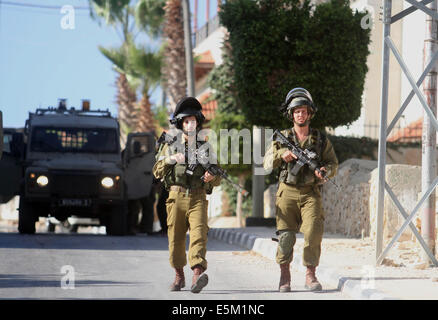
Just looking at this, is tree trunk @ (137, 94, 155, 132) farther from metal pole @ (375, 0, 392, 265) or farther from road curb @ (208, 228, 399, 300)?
metal pole @ (375, 0, 392, 265)

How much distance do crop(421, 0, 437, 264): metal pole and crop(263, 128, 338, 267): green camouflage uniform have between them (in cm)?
224

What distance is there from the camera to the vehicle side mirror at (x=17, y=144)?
60.7ft

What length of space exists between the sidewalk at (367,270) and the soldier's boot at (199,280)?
151cm

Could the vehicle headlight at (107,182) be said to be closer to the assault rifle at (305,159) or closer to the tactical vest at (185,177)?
the tactical vest at (185,177)

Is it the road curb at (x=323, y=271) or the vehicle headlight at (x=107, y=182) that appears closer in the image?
the road curb at (x=323, y=271)

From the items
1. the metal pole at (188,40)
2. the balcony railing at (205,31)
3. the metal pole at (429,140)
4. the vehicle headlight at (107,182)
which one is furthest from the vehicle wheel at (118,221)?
the balcony railing at (205,31)

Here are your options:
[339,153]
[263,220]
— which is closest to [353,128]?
[339,153]

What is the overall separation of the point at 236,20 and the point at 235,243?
4526 millimetres

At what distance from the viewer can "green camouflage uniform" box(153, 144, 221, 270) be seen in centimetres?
934

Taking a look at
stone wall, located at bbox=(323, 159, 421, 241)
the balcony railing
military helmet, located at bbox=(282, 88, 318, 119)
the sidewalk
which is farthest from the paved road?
the balcony railing

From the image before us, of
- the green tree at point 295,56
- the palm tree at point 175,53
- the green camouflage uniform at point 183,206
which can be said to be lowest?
the green camouflage uniform at point 183,206

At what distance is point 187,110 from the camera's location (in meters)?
9.52

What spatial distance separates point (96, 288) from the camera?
9742 mm
